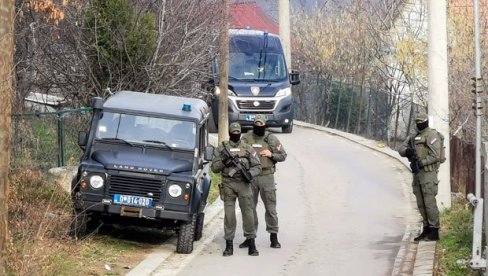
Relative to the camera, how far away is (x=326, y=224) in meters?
18.4

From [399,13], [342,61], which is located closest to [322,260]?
[399,13]

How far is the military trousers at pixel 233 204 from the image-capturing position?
15.2m

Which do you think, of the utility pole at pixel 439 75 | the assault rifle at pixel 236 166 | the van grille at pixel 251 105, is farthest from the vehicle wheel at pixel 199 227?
the van grille at pixel 251 105

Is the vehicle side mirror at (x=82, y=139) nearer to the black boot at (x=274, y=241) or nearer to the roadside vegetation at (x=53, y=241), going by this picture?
the roadside vegetation at (x=53, y=241)

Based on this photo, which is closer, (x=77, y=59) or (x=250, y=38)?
(x=77, y=59)

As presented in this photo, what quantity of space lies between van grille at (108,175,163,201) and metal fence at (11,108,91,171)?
2.56 meters

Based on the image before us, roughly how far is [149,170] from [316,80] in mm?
28995

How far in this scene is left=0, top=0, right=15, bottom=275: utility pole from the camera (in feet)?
37.0

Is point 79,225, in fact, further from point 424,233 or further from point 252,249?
point 424,233

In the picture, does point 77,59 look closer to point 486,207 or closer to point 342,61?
point 486,207

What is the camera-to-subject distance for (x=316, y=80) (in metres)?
43.4

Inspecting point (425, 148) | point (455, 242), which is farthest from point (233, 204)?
point (455, 242)

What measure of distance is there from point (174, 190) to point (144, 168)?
0.50 metres

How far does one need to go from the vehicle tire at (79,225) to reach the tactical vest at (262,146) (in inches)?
100
